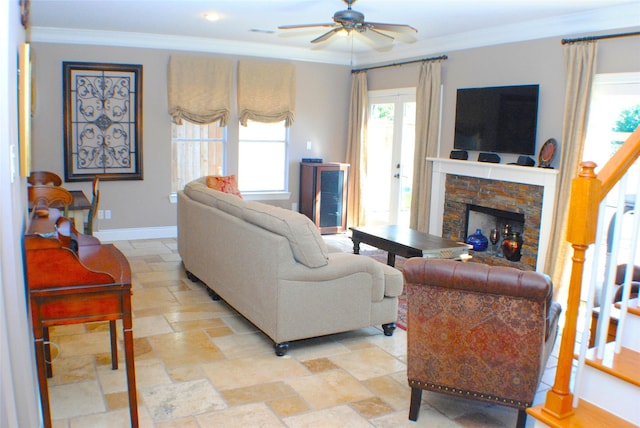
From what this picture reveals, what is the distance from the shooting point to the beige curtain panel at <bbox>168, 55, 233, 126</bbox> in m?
7.18

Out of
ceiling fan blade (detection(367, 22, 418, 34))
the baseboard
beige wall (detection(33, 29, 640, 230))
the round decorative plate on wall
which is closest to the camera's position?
ceiling fan blade (detection(367, 22, 418, 34))

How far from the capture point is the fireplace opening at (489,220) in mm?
6023

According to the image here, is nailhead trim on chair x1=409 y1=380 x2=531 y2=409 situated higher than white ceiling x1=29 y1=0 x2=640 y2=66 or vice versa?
white ceiling x1=29 y1=0 x2=640 y2=66

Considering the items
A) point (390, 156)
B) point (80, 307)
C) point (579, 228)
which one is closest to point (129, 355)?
point (80, 307)

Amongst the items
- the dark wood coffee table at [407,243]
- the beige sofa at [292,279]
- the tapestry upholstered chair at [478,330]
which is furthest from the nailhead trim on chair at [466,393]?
the dark wood coffee table at [407,243]

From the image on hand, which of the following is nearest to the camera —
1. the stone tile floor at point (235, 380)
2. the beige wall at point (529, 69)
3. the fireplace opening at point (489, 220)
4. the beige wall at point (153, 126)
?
the stone tile floor at point (235, 380)

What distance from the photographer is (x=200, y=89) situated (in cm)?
732

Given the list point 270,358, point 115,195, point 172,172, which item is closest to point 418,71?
point 172,172

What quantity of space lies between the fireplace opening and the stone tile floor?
7.96 ft

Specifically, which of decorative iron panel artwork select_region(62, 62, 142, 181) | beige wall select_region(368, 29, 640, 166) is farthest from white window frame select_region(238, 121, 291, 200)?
beige wall select_region(368, 29, 640, 166)

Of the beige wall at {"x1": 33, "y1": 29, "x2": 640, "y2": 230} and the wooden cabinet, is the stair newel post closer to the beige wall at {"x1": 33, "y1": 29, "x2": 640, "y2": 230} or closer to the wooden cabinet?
the beige wall at {"x1": 33, "y1": 29, "x2": 640, "y2": 230}

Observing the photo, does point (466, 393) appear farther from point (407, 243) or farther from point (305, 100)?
point (305, 100)

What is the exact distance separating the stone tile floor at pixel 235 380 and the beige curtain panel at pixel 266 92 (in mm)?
3836

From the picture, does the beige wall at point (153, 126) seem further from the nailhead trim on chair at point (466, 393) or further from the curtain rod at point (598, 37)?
the nailhead trim on chair at point (466, 393)
